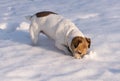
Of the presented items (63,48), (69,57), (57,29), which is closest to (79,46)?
(69,57)

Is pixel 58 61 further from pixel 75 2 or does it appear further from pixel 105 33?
pixel 75 2

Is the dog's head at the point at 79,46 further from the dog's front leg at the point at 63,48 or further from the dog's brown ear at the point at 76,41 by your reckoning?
the dog's front leg at the point at 63,48

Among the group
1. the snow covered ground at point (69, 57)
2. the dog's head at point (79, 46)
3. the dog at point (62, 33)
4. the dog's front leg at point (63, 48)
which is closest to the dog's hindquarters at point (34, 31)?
the dog at point (62, 33)

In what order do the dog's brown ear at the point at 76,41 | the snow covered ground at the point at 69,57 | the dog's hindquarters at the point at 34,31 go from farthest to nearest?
the dog's hindquarters at the point at 34,31 < the dog's brown ear at the point at 76,41 < the snow covered ground at the point at 69,57

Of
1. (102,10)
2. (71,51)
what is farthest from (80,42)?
(102,10)

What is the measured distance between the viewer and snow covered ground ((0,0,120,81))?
13.7 ft

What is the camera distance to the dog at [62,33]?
4637 millimetres

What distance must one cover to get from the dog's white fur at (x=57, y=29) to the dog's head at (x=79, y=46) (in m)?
0.11

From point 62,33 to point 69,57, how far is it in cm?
40

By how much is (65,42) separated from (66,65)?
51cm

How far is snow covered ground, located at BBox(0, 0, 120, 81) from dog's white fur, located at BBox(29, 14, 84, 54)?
0.51 ft

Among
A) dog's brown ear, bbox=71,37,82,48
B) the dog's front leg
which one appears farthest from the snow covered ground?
dog's brown ear, bbox=71,37,82,48

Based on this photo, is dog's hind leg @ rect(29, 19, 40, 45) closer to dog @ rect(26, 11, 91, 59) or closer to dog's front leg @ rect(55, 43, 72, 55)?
dog @ rect(26, 11, 91, 59)

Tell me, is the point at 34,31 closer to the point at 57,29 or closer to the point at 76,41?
the point at 57,29
